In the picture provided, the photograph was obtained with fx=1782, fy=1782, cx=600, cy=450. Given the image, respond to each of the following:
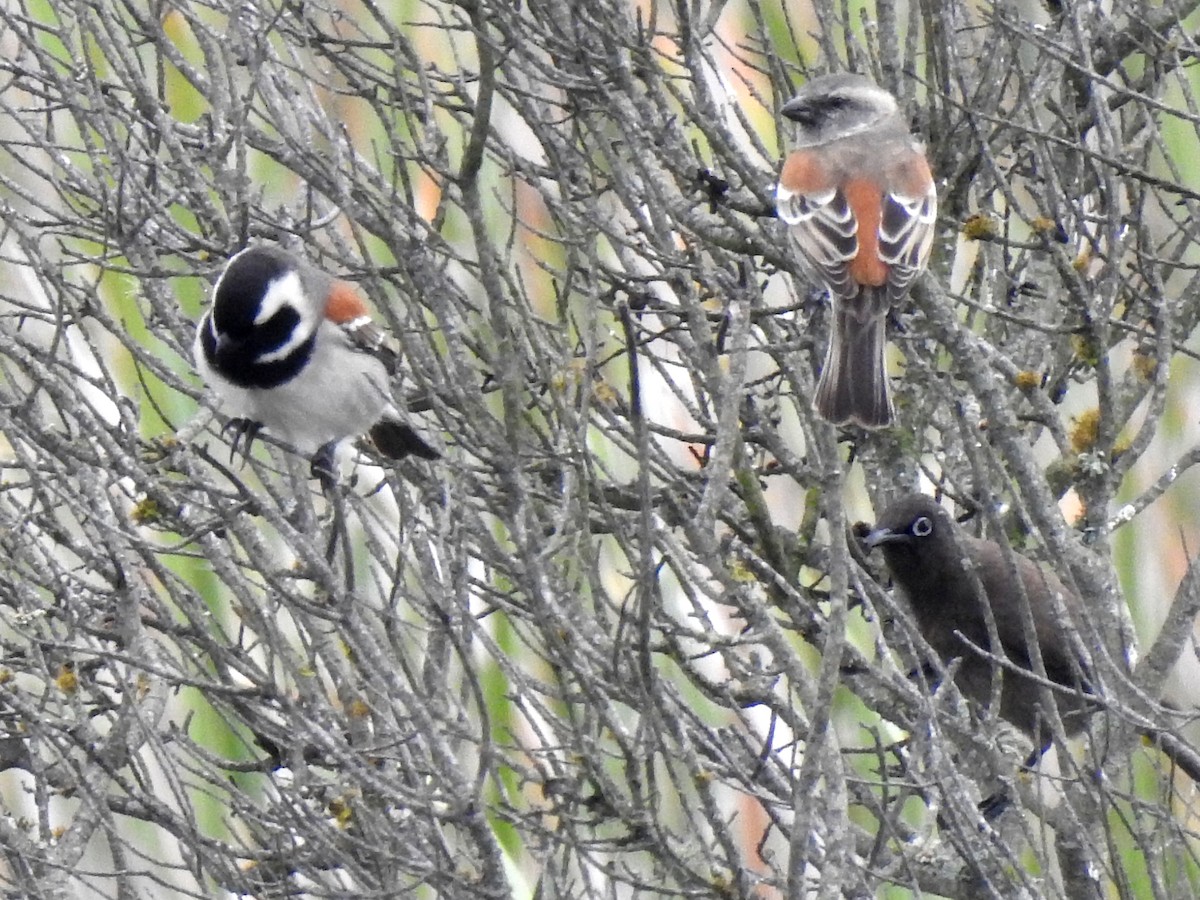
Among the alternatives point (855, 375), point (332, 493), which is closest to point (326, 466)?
point (332, 493)

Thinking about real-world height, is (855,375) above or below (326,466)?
above

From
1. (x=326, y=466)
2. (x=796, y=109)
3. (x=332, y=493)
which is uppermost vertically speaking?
(x=796, y=109)

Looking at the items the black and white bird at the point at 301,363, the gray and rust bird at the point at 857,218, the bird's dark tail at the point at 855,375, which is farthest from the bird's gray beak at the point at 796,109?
the black and white bird at the point at 301,363

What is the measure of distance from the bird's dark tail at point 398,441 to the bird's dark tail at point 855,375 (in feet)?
3.57

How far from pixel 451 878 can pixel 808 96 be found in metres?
3.01

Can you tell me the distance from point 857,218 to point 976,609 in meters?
1.42

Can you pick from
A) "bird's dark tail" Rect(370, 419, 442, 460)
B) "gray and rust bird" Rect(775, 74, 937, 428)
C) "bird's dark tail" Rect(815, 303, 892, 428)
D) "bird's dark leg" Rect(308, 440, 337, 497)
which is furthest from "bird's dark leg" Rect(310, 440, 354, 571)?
"gray and rust bird" Rect(775, 74, 937, 428)

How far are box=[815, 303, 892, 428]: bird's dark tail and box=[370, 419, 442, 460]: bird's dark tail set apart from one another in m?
1.09

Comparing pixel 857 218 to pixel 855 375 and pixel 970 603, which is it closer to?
pixel 855 375

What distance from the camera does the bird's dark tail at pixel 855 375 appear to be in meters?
4.69

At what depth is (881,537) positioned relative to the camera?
5.53 m

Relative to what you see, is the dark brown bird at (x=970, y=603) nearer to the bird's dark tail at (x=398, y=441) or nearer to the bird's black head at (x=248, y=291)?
the bird's dark tail at (x=398, y=441)

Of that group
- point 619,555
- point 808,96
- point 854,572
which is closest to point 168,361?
point 619,555

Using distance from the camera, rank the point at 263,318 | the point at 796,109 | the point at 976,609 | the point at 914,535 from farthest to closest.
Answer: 1. the point at 976,609
2. the point at 914,535
3. the point at 796,109
4. the point at 263,318
